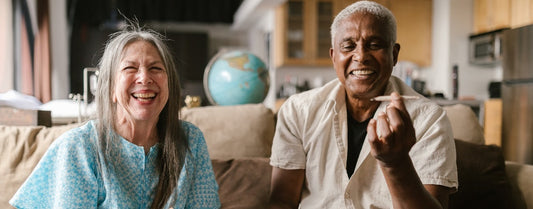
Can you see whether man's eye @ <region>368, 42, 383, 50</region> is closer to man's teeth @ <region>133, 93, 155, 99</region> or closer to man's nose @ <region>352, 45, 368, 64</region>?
man's nose @ <region>352, 45, 368, 64</region>

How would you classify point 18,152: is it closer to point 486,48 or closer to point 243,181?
point 243,181

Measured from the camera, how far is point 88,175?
112cm

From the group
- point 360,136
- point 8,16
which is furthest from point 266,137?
point 8,16

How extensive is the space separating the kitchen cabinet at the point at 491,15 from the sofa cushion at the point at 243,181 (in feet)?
12.4

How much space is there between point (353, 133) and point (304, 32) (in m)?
4.16

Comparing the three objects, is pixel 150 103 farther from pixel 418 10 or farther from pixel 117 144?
pixel 418 10

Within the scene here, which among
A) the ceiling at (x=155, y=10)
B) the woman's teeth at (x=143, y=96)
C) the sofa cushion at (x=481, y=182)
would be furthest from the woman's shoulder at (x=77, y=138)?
the ceiling at (x=155, y=10)

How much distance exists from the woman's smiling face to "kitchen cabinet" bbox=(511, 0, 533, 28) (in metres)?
3.95

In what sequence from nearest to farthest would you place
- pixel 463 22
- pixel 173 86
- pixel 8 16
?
pixel 173 86 < pixel 8 16 < pixel 463 22

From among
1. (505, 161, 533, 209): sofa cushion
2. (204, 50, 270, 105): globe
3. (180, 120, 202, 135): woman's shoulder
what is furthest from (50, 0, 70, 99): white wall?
(505, 161, 533, 209): sofa cushion

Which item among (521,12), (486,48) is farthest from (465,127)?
(486,48)

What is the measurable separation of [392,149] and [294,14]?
15.1ft

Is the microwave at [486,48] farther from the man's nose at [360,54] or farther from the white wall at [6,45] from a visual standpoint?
the white wall at [6,45]

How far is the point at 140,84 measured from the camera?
3.85 ft
